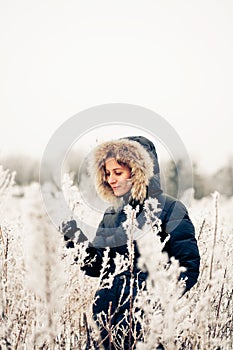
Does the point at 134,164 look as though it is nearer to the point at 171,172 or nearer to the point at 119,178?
the point at 119,178

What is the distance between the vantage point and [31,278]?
3.19ft

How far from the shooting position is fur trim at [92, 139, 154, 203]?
7.78ft

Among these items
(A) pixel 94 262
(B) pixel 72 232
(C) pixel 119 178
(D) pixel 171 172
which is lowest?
(A) pixel 94 262

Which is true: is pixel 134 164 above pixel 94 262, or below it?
above

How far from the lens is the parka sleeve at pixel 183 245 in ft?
6.86

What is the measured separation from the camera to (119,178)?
2.44m

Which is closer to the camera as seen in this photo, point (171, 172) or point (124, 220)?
point (124, 220)

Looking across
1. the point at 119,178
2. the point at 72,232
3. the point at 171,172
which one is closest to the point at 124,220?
the point at 119,178

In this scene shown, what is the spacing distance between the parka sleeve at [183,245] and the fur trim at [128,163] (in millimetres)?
247

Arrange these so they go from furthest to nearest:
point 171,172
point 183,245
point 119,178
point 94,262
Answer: point 171,172 < point 119,178 < point 94,262 < point 183,245

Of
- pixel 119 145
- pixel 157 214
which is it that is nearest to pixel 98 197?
pixel 119 145

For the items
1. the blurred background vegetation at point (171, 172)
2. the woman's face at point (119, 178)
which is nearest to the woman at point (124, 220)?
the woman's face at point (119, 178)

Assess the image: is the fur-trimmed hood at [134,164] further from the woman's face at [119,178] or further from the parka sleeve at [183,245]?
the parka sleeve at [183,245]

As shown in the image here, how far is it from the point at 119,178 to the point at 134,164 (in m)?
0.10
